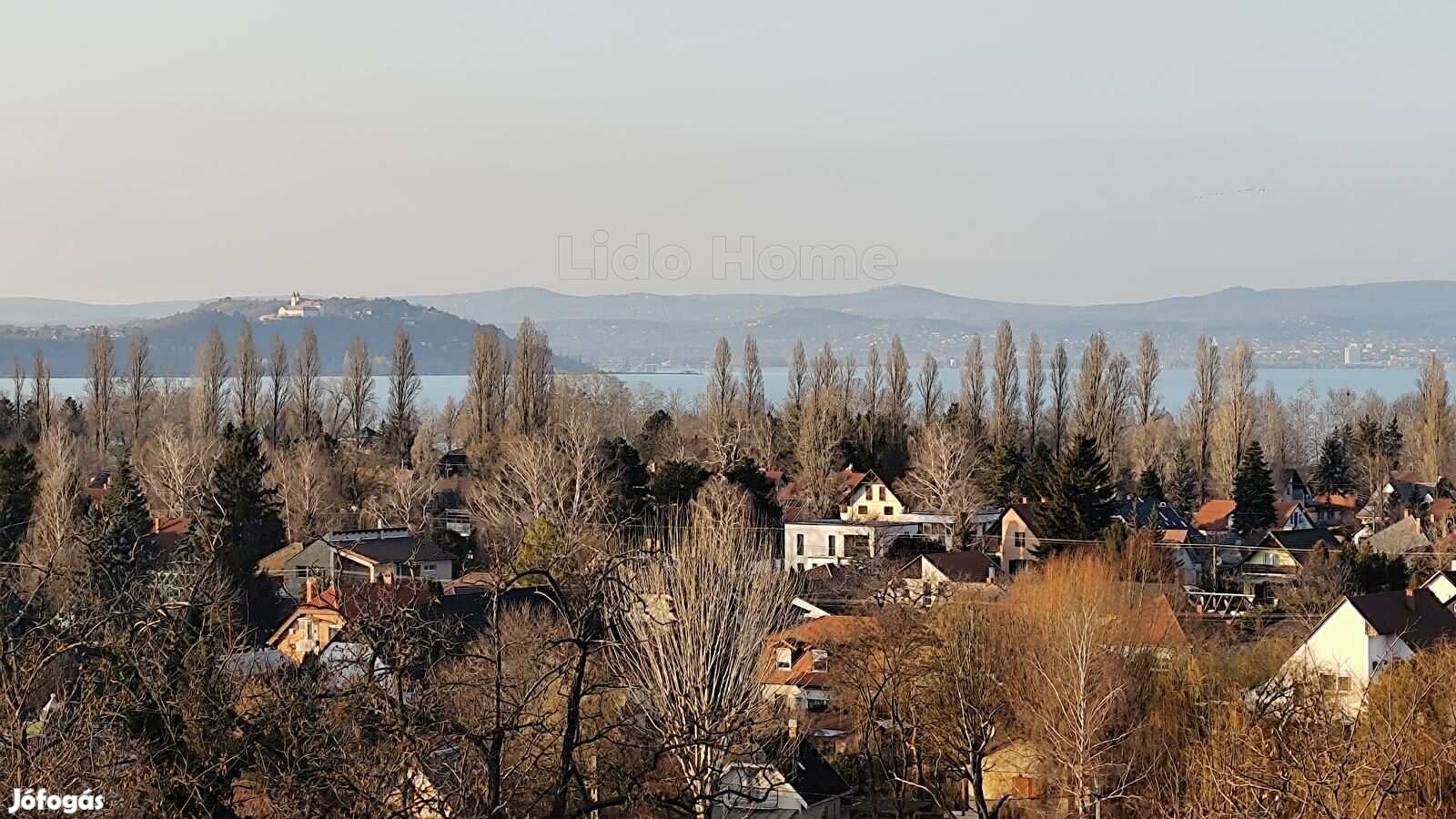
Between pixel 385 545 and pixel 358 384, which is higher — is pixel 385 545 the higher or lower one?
the lower one

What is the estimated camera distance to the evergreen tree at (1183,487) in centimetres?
4716

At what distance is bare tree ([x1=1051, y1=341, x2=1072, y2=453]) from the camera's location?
181ft

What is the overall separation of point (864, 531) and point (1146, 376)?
22.7m

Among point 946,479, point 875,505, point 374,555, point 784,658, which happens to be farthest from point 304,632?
point 946,479

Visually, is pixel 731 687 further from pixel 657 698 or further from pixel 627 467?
pixel 627 467

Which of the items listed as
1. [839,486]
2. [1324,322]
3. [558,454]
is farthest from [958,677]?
[1324,322]

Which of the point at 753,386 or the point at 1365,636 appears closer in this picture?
the point at 1365,636

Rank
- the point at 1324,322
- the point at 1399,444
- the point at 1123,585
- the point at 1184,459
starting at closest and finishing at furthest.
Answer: the point at 1123,585 < the point at 1184,459 < the point at 1399,444 < the point at 1324,322

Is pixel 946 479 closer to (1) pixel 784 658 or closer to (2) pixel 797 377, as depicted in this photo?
(1) pixel 784 658

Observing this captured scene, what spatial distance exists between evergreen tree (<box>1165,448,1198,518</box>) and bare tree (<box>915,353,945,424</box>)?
32.5ft

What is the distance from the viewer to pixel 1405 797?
11781mm

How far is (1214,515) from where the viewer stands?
143 ft

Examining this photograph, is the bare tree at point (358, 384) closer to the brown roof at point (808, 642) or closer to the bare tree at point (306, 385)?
the bare tree at point (306, 385)

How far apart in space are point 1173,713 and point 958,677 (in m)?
2.50
